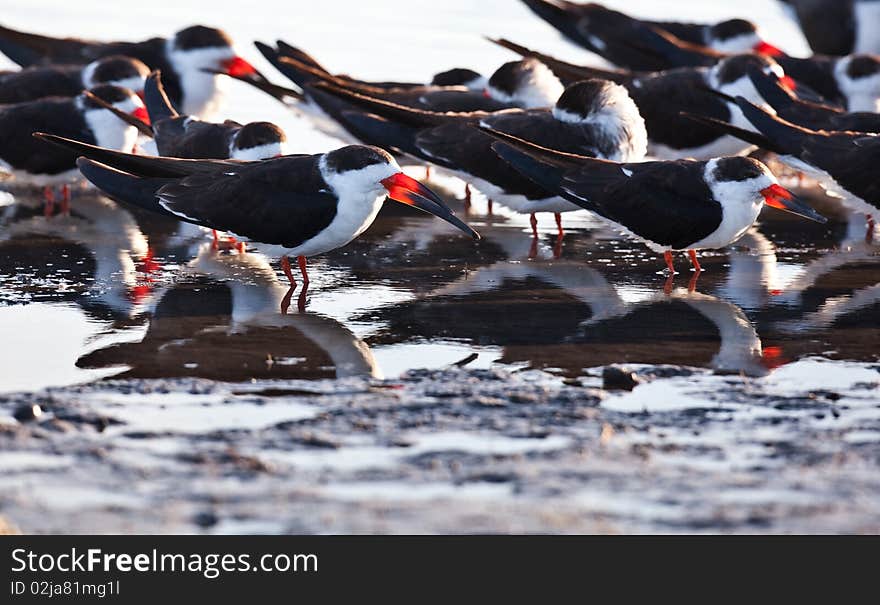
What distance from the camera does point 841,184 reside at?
897cm

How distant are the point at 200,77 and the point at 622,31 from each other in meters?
4.23

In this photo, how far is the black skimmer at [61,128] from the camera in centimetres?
1004

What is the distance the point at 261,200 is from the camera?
740 centimetres

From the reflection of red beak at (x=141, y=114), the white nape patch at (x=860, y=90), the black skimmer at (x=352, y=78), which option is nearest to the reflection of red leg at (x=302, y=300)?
the reflection of red beak at (x=141, y=114)

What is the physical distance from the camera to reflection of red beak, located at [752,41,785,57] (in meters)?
13.5

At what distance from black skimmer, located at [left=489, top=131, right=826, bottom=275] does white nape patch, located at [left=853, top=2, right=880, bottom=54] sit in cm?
827

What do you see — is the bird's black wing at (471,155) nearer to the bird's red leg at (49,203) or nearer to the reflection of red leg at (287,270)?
the reflection of red leg at (287,270)

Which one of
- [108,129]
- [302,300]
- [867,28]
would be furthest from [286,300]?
[867,28]

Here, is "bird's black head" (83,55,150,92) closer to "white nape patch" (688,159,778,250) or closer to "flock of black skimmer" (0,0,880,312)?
"flock of black skimmer" (0,0,880,312)

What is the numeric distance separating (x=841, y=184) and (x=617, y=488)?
5.01 metres

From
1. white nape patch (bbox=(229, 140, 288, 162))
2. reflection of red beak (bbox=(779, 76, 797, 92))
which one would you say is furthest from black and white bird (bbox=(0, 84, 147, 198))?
reflection of red beak (bbox=(779, 76, 797, 92))

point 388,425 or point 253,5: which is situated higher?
point 253,5
